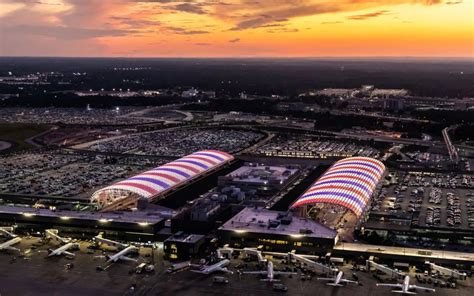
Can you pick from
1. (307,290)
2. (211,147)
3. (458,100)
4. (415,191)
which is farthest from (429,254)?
(458,100)

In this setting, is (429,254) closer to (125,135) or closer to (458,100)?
(125,135)

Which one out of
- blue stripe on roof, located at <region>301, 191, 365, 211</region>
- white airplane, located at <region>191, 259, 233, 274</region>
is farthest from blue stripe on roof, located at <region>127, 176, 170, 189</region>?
white airplane, located at <region>191, 259, 233, 274</region>

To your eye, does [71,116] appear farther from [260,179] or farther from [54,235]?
[54,235]

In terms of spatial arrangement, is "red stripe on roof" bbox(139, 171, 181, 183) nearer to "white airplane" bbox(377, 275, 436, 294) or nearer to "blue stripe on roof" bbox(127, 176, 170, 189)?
"blue stripe on roof" bbox(127, 176, 170, 189)

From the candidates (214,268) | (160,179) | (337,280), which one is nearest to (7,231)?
(160,179)

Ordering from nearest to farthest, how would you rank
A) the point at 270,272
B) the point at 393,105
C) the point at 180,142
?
the point at 270,272, the point at 180,142, the point at 393,105

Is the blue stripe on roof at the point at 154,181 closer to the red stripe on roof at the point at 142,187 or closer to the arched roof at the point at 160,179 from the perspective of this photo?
the arched roof at the point at 160,179

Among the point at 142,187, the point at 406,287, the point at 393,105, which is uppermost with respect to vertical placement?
the point at 393,105
